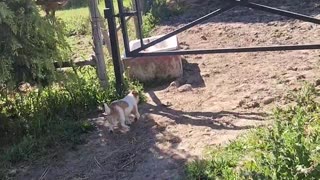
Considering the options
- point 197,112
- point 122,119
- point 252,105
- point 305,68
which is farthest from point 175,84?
point 305,68

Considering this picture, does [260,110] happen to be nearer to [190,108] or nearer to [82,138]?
[190,108]

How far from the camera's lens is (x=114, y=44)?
17.7 ft

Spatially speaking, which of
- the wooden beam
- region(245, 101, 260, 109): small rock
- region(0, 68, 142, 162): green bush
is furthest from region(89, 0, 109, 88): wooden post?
region(245, 101, 260, 109): small rock

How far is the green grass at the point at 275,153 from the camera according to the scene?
129 inches

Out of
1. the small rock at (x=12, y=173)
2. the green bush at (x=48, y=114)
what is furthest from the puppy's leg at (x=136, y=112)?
the small rock at (x=12, y=173)

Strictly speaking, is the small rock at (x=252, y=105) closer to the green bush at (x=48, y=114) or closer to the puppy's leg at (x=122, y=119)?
the puppy's leg at (x=122, y=119)

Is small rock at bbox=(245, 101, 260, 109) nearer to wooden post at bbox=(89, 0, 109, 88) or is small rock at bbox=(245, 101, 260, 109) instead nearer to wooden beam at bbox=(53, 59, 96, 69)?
wooden post at bbox=(89, 0, 109, 88)

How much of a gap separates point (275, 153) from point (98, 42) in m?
2.66

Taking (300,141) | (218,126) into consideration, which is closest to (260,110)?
(218,126)

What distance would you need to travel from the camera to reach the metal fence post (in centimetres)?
530

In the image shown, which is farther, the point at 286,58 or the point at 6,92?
the point at 286,58

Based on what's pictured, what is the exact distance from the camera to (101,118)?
505 cm

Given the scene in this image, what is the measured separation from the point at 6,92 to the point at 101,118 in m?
0.92

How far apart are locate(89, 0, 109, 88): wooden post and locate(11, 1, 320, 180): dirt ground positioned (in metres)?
0.52
